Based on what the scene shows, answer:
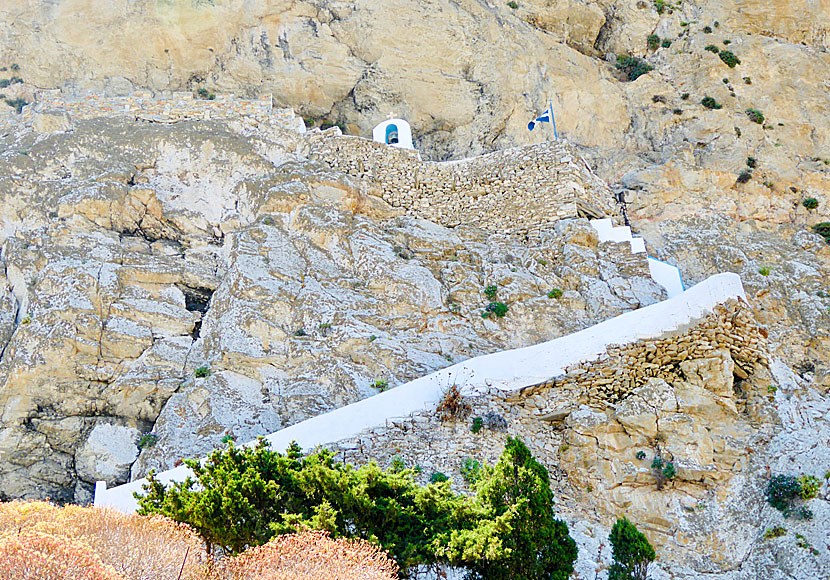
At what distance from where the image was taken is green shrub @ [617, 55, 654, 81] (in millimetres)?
21156

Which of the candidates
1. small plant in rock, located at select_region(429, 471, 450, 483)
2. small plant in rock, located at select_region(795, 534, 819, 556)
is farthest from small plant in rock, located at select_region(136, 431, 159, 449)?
small plant in rock, located at select_region(795, 534, 819, 556)

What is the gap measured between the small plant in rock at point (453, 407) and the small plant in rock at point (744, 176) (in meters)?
10.2

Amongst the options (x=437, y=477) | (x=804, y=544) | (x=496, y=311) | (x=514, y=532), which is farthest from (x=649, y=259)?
(x=514, y=532)

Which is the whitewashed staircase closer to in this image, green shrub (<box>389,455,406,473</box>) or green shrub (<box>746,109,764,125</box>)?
green shrub (<box>746,109,764,125</box>)

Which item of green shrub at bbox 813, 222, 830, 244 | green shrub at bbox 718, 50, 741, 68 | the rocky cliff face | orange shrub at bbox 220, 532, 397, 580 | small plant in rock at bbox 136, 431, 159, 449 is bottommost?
small plant in rock at bbox 136, 431, 159, 449

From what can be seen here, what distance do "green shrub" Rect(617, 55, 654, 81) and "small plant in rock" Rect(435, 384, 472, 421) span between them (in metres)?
13.1

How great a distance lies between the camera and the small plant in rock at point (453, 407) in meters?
11.6

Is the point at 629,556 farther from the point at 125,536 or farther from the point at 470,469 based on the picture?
the point at 125,536

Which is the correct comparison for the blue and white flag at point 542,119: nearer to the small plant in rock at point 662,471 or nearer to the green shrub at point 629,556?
the small plant in rock at point 662,471

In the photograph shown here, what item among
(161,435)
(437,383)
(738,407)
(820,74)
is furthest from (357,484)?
(820,74)

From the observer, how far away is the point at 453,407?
1164 cm

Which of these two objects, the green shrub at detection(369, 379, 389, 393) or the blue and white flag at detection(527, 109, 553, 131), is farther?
the blue and white flag at detection(527, 109, 553, 131)

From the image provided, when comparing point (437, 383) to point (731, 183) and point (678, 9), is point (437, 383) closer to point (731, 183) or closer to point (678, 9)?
point (731, 183)

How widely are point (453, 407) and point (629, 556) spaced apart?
3.28 meters
